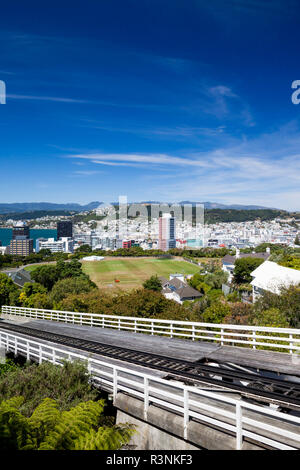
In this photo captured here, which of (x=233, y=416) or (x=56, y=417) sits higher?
(x=233, y=416)

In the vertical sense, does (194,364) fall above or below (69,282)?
above

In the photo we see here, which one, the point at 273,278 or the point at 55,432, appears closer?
the point at 55,432

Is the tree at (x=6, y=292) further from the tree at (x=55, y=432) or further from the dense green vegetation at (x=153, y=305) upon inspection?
the tree at (x=55, y=432)

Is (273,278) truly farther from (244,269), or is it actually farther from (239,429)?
(244,269)

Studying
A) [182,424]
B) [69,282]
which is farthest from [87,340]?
[69,282]

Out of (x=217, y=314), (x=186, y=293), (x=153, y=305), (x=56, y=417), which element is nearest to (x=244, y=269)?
(x=186, y=293)

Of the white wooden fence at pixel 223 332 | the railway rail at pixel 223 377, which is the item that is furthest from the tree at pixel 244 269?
the railway rail at pixel 223 377

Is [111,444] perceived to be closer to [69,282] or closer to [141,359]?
[141,359]
